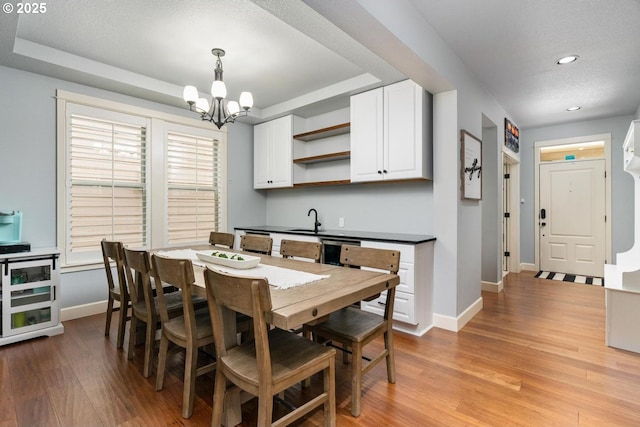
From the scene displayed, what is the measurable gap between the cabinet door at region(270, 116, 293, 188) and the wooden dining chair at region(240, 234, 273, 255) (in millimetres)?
1465

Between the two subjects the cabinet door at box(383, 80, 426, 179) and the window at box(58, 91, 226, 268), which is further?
the window at box(58, 91, 226, 268)

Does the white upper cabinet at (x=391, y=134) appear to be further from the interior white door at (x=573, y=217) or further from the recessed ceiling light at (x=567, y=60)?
the interior white door at (x=573, y=217)

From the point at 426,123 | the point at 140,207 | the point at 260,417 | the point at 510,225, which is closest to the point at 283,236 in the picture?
the point at 140,207

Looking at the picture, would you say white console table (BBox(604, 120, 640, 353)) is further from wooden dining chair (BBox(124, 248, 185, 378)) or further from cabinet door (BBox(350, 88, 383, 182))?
wooden dining chair (BBox(124, 248, 185, 378))

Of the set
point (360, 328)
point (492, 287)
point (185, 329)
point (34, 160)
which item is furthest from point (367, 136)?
point (34, 160)

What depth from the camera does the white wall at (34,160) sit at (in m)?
2.95

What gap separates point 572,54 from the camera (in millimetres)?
2910

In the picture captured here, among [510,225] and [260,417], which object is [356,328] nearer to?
[260,417]

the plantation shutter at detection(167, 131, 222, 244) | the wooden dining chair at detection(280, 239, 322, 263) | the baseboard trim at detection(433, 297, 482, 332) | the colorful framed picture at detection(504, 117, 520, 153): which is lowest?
the baseboard trim at detection(433, 297, 482, 332)

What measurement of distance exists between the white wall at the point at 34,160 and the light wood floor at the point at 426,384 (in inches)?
21.6

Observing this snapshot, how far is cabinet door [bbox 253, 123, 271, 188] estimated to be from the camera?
15.5ft

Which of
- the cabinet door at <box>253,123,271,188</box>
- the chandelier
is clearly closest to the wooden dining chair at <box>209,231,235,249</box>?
the chandelier

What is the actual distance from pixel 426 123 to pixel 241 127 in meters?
2.87

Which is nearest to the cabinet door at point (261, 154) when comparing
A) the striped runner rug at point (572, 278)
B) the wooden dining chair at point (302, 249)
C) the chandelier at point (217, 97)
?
the chandelier at point (217, 97)
